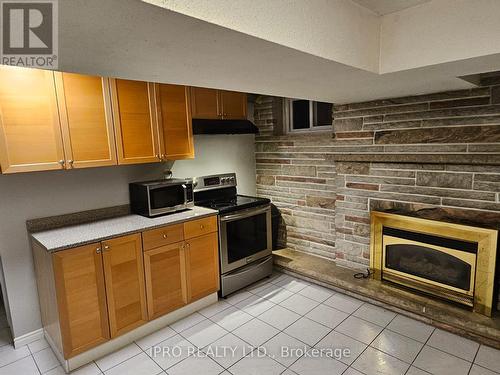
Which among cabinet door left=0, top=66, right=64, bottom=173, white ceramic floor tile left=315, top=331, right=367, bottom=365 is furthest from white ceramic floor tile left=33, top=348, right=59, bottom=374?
Answer: white ceramic floor tile left=315, top=331, right=367, bottom=365

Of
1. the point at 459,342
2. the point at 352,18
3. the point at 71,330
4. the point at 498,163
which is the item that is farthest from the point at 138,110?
the point at 459,342

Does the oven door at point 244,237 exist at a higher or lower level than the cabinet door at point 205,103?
lower

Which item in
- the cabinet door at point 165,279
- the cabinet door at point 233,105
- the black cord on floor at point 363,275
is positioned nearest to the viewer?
the cabinet door at point 165,279

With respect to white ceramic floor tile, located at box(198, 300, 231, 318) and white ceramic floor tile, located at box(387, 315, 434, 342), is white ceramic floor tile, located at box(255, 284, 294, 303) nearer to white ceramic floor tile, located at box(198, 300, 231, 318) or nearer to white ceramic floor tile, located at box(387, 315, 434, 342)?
white ceramic floor tile, located at box(198, 300, 231, 318)

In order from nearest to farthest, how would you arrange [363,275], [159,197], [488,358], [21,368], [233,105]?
1. [488,358]
2. [21,368]
3. [159,197]
4. [363,275]
5. [233,105]

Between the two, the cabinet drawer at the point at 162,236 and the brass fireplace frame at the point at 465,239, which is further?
the cabinet drawer at the point at 162,236

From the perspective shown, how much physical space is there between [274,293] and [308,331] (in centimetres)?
71

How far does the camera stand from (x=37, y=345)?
2408mm

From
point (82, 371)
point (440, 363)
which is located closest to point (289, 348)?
point (440, 363)

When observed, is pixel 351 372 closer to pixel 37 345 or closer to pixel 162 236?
pixel 162 236

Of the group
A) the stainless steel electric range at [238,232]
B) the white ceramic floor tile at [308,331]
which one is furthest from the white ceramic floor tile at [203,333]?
the white ceramic floor tile at [308,331]

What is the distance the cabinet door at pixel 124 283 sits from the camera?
7.40ft

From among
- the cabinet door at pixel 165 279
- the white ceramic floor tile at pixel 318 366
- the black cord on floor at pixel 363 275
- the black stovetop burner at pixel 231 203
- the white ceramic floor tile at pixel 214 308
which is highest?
the black stovetop burner at pixel 231 203

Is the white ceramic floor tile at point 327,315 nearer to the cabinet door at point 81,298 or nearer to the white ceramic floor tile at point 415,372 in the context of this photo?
the white ceramic floor tile at point 415,372
